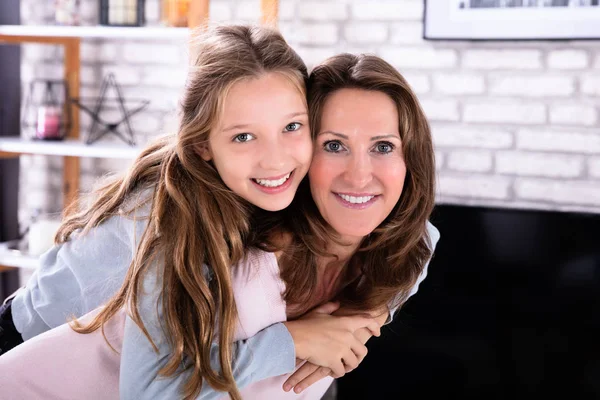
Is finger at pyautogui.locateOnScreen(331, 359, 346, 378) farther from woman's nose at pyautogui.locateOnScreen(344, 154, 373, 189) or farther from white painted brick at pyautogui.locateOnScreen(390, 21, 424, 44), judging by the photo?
white painted brick at pyautogui.locateOnScreen(390, 21, 424, 44)

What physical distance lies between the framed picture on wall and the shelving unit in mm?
542

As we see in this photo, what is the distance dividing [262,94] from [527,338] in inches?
56.4

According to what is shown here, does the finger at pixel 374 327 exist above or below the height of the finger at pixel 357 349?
above

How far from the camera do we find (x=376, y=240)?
162 cm

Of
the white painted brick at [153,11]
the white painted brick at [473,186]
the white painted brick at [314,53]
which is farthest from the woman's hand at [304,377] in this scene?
the white painted brick at [153,11]

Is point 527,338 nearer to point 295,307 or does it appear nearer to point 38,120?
point 295,307

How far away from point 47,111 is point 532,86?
→ 169cm

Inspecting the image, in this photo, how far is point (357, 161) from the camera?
148cm

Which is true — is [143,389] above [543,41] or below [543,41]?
below

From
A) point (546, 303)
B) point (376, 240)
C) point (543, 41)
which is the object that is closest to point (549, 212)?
point (546, 303)

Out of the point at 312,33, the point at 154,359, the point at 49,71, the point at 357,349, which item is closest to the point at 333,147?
the point at 357,349

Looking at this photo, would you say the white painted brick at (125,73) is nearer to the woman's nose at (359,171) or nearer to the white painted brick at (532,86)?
the white painted brick at (532,86)

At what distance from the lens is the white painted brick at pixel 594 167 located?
2.48 m

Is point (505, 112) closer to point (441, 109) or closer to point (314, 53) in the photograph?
point (441, 109)
